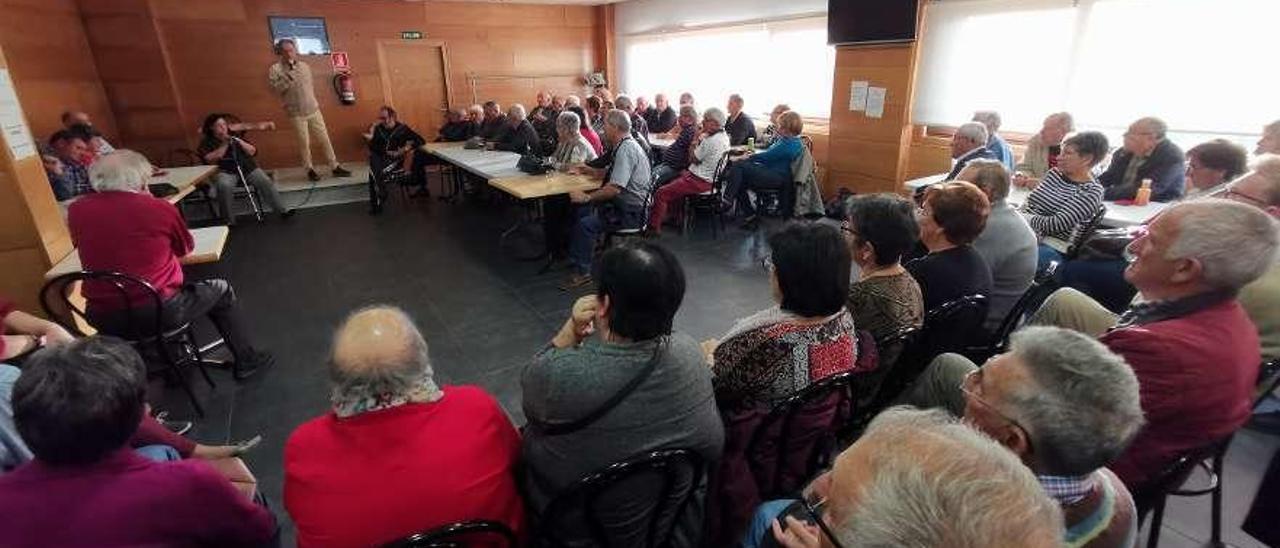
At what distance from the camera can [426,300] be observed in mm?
3881

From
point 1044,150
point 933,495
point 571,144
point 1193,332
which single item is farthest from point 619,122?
point 933,495

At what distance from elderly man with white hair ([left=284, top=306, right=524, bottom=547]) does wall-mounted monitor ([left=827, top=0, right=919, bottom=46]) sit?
17.9 ft

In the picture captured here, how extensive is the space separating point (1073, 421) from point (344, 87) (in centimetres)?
909

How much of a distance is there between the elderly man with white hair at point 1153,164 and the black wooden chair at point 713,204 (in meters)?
2.74

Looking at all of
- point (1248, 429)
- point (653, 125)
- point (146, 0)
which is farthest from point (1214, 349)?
point (146, 0)

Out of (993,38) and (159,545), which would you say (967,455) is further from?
(993,38)

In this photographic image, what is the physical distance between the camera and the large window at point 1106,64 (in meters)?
3.77

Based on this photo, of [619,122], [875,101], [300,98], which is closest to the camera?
[619,122]

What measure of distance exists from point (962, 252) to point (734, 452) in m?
1.19

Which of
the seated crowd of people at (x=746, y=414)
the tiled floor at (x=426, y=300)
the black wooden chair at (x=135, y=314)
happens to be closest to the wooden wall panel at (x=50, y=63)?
the tiled floor at (x=426, y=300)

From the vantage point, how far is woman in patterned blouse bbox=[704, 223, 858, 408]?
57.1 inches

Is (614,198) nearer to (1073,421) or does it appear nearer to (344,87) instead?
(1073,421)

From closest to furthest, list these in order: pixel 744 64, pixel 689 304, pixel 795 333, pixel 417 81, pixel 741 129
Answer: pixel 795 333 < pixel 689 304 < pixel 741 129 < pixel 744 64 < pixel 417 81

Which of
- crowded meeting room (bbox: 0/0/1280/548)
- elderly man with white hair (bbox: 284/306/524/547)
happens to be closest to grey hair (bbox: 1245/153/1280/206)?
crowded meeting room (bbox: 0/0/1280/548)
